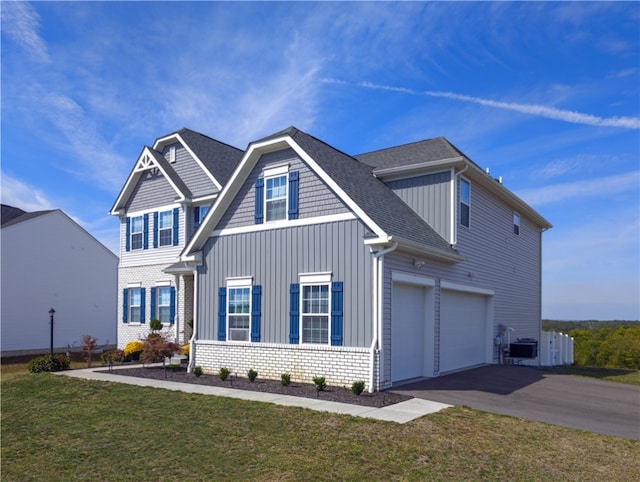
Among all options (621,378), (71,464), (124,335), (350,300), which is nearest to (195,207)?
(124,335)

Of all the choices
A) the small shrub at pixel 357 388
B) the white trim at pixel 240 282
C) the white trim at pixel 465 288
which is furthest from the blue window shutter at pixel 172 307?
the small shrub at pixel 357 388

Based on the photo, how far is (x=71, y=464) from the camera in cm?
771

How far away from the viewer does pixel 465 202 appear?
16.8 m

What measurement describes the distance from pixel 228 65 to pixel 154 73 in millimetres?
2374

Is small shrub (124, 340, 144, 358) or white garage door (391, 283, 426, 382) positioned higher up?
white garage door (391, 283, 426, 382)

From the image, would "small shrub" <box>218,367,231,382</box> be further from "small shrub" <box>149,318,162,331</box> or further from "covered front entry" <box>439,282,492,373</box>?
"small shrub" <box>149,318,162,331</box>

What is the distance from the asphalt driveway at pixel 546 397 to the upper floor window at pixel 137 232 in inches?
607

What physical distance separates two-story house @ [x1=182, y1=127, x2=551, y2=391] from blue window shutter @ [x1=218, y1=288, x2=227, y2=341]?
1.5 inches

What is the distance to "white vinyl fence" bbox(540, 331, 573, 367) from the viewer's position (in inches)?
984

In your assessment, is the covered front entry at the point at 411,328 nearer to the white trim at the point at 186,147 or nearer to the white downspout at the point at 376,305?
the white downspout at the point at 376,305

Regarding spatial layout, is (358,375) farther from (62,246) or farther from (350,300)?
(62,246)

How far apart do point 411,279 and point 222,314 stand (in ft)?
19.9

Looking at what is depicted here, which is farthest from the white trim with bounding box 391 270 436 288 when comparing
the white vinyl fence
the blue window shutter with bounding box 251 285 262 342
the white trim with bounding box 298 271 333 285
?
the white vinyl fence

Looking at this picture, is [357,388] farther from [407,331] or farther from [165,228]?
[165,228]
